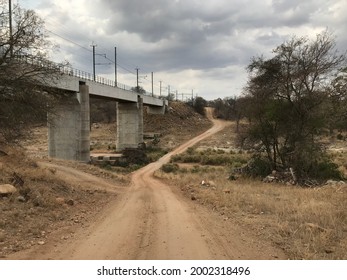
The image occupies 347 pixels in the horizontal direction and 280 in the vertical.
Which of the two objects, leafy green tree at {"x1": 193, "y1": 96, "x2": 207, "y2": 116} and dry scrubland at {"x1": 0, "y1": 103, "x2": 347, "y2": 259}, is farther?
leafy green tree at {"x1": 193, "y1": 96, "x2": 207, "y2": 116}

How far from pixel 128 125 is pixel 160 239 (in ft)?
197

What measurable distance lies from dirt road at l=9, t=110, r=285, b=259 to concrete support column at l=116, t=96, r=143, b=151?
179 ft

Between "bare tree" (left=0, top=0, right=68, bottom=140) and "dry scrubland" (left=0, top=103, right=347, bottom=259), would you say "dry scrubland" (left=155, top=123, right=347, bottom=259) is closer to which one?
"dry scrubland" (left=0, top=103, right=347, bottom=259)

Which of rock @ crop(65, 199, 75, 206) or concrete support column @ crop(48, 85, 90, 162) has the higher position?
concrete support column @ crop(48, 85, 90, 162)

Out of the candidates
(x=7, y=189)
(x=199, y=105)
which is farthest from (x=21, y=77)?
(x=199, y=105)

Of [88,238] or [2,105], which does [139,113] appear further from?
[88,238]

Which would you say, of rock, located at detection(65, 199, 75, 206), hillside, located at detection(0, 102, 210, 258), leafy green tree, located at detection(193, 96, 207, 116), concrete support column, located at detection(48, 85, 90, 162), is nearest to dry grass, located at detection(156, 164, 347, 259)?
hillside, located at detection(0, 102, 210, 258)

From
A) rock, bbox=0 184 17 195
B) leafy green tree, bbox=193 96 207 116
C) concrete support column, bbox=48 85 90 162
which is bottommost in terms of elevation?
rock, bbox=0 184 17 195

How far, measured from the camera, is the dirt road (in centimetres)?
803

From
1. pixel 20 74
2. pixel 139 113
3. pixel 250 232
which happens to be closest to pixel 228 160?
pixel 139 113

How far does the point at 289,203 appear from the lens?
50.0ft

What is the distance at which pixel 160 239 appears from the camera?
30.4ft

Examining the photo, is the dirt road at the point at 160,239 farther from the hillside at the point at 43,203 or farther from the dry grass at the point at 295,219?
the hillside at the point at 43,203

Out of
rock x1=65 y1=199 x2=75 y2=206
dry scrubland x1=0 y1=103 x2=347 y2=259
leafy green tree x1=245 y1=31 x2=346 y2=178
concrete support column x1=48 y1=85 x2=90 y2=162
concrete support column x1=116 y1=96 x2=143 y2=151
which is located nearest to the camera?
dry scrubland x1=0 y1=103 x2=347 y2=259
